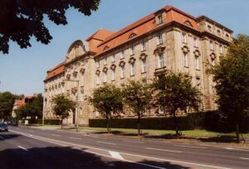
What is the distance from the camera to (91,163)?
1310 centimetres

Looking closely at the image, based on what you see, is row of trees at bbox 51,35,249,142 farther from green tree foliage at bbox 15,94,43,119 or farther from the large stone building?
green tree foliage at bbox 15,94,43,119

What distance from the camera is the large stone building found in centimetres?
4406

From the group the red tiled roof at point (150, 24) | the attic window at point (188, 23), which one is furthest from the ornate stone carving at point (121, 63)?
the attic window at point (188, 23)

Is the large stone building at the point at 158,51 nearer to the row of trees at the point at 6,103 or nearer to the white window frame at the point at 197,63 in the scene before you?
the white window frame at the point at 197,63

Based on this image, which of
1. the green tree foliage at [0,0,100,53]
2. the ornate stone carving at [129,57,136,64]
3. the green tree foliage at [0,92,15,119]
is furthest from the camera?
the green tree foliage at [0,92,15,119]

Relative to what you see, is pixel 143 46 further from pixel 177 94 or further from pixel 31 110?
pixel 31 110

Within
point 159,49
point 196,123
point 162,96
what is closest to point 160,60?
point 159,49

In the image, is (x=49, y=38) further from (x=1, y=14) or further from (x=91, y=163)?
(x=91, y=163)

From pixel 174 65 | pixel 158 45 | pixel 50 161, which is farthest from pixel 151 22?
pixel 50 161

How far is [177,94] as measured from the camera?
29391mm

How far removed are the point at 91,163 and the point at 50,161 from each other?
7.20ft

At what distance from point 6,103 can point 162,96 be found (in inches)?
4180

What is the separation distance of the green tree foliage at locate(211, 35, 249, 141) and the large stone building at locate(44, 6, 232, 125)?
11304 millimetres

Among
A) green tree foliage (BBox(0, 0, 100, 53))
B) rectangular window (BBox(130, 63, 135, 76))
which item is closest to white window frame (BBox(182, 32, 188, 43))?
rectangular window (BBox(130, 63, 135, 76))
